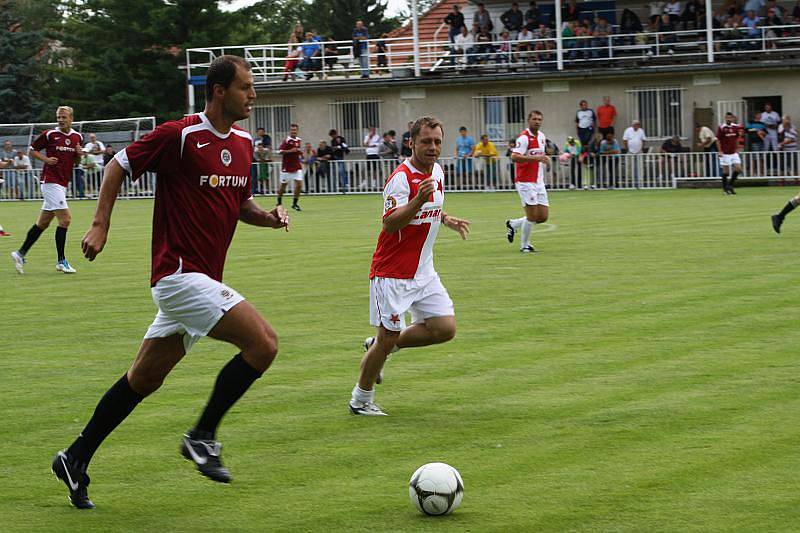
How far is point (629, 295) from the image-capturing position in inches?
561

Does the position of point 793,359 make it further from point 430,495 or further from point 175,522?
point 175,522

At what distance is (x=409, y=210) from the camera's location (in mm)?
8102

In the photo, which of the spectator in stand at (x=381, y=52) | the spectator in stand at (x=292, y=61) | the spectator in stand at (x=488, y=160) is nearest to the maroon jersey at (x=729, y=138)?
the spectator in stand at (x=488, y=160)

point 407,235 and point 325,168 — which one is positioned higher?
point 325,168

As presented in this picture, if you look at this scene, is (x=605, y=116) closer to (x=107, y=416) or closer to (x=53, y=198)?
(x=53, y=198)

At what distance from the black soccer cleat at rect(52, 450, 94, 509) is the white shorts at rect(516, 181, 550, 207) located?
14.1m

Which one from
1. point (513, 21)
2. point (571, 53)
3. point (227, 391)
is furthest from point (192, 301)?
point (513, 21)

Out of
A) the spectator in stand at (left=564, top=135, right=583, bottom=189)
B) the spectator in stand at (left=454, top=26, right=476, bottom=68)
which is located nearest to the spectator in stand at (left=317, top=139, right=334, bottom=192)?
the spectator in stand at (left=454, top=26, right=476, bottom=68)

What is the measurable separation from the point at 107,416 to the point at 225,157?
147 cm

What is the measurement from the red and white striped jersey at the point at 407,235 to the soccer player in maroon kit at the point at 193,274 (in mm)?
1946

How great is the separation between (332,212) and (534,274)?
15.3 meters

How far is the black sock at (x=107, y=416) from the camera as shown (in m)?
6.55

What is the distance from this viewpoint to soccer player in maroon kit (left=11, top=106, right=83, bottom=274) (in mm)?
18516

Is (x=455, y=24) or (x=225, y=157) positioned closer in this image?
(x=225, y=157)
